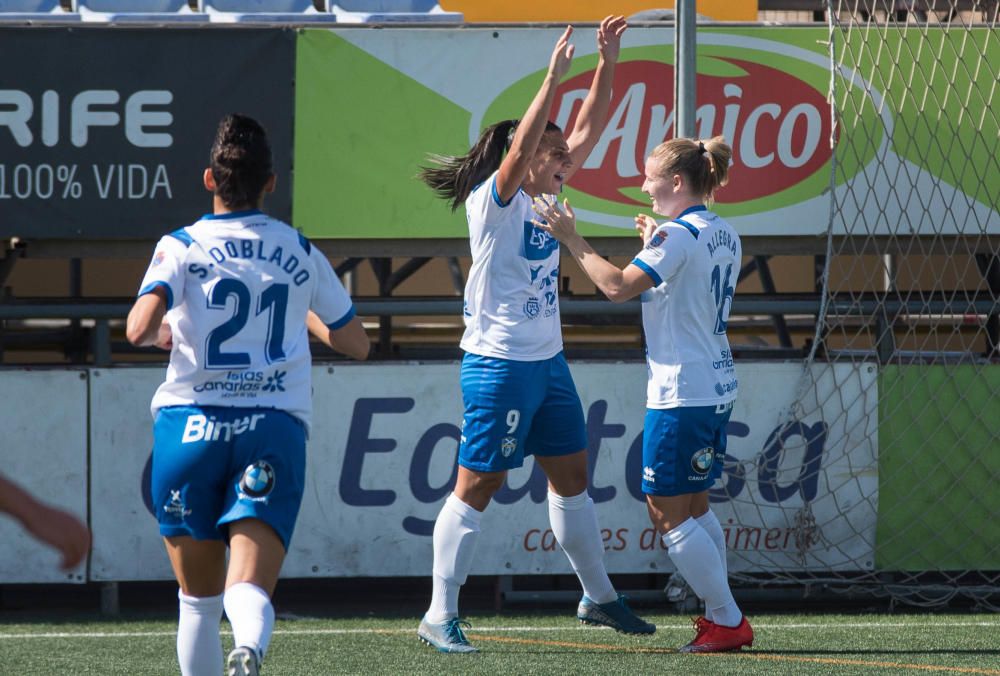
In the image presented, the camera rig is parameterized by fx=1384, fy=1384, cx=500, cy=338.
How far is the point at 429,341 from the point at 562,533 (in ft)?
17.9

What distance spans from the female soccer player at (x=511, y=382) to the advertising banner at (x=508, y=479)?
128 centimetres

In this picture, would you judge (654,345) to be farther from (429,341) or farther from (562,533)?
(429,341)

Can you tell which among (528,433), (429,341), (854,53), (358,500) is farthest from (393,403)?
(429,341)

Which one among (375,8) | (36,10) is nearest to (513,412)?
(375,8)

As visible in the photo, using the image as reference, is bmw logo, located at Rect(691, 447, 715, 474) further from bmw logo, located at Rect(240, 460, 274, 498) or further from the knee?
bmw logo, located at Rect(240, 460, 274, 498)

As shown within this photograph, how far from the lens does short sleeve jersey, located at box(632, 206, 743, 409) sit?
4.87 metres

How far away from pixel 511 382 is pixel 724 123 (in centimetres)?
228

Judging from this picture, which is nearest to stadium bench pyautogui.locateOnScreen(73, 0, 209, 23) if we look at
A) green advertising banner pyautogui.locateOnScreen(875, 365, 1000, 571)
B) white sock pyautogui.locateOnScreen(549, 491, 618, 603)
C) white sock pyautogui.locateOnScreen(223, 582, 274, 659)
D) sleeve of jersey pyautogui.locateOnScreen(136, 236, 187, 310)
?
white sock pyautogui.locateOnScreen(549, 491, 618, 603)

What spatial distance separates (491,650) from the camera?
526 centimetres

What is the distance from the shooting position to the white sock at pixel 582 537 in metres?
5.17

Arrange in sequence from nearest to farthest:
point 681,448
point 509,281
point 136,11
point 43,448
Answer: point 681,448, point 509,281, point 43,448, point 136,11

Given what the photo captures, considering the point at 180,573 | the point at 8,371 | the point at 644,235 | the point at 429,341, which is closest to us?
the point at 180,573

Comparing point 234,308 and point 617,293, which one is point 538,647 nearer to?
point 617,293

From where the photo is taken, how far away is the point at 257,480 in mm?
3326
